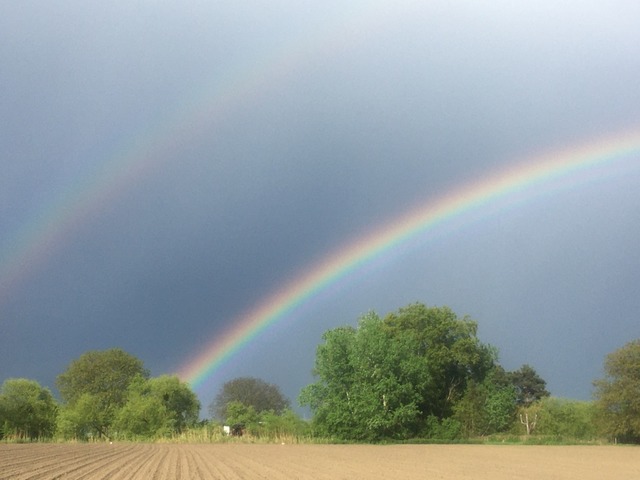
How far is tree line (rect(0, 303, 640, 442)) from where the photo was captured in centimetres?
7369

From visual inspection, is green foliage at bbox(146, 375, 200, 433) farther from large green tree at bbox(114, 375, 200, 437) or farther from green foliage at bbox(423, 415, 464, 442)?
green foliage at bbox(423, 415, 464, 442)

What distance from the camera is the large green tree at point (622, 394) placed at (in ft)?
234

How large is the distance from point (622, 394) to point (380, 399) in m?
26.5

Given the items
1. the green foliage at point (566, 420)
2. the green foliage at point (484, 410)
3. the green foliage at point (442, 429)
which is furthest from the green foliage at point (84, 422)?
the green foliage at point (566, 420)

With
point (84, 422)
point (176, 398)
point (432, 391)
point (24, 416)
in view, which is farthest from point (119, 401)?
point (432, 391)

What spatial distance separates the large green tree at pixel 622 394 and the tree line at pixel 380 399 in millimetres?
110

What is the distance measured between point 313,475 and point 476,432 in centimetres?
6619

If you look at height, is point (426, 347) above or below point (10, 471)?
above

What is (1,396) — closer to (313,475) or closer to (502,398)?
(502,398)

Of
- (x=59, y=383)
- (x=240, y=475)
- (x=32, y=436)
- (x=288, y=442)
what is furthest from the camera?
(x=59, y=383)

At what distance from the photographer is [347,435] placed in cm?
7419

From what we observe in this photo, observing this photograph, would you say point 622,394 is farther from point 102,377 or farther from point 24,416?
point 102,377

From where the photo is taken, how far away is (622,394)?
7138 cm

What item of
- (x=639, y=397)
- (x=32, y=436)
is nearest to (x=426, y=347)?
(x=639, y=397)
